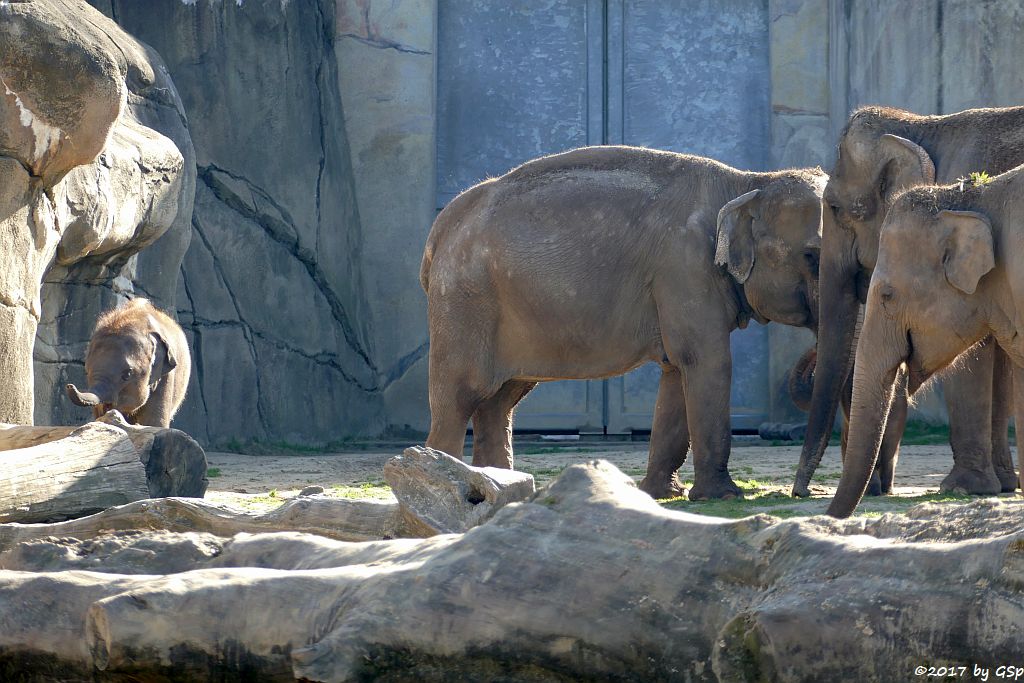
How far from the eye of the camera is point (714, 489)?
6281mm

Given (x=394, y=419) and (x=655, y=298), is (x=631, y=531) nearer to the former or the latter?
(x=655, y=298)

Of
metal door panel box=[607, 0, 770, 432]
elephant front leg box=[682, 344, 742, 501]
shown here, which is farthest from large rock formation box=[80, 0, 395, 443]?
elephant front leg box=[682, 344, 742, 501]

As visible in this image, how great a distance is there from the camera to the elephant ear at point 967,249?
15.7 feet

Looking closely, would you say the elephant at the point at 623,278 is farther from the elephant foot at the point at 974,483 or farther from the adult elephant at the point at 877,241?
the elephant foot at the point at 974,483

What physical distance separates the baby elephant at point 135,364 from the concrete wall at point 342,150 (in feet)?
4.73

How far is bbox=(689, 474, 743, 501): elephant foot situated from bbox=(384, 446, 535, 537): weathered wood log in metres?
2.66

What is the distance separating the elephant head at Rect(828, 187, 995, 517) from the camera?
4.87 meters

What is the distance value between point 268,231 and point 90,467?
21.4ft

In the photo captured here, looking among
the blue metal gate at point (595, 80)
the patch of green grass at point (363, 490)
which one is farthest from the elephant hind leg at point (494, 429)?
the blue metal gate at point (595, 80)

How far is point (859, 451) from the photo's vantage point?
5027mm

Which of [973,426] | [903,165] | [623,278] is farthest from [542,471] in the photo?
[903,165]

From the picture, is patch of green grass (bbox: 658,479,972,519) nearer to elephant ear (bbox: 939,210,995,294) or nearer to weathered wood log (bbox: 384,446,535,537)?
elephant ear (bbox: 939,210,995,294)

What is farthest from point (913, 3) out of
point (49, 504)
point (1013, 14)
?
point (49, 504)

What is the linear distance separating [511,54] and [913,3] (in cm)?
333
